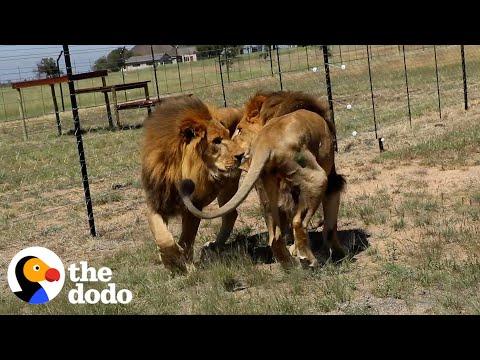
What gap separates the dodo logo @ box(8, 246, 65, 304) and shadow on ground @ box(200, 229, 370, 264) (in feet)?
4.81

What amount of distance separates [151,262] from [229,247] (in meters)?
0.89

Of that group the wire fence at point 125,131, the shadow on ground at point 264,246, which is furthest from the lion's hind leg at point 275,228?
the wire fence at point 125,131

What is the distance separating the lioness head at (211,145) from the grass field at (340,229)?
36.3 inches

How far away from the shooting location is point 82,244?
7934 millimetres

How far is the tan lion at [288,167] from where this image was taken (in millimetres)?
5820

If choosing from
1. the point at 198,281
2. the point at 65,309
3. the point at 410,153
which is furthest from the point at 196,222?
the point at 410,153

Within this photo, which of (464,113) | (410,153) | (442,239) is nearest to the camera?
(442,239)

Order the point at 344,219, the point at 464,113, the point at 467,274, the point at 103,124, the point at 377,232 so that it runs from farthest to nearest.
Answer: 1. the point at 103,124
2. the point at 464,113
3. the point at 344,219
4. the point at 377,232
5. the point at 467,274

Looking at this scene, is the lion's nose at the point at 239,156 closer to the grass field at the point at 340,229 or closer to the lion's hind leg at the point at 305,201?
the lion's hind leg at the point at 305,201

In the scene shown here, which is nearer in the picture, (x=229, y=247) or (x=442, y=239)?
(x=442, y=239)

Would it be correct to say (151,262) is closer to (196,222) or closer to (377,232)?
(196,222)
